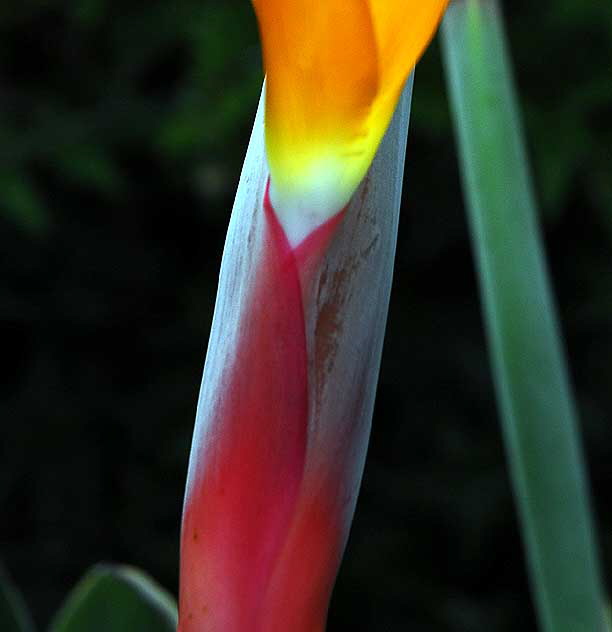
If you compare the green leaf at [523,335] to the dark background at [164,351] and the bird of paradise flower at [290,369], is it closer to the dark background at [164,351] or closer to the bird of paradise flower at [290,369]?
the bird of paradise flower at [290,369]

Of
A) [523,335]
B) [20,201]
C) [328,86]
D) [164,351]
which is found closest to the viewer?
[328,86]

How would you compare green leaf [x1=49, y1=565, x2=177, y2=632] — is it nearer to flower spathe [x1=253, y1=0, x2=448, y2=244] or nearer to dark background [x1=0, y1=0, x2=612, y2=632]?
flower spathe [x1=253, y1=0, x2=448, y2=244]

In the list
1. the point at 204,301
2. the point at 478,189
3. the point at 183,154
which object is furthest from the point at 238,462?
the point at 204,301

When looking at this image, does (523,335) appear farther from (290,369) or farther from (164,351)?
(164,351)

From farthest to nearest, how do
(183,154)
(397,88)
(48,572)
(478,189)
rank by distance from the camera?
(48,572) < (183,154) < (478,189) < (397,88)

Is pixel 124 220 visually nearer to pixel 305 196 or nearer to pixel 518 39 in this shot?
pixel 518 39

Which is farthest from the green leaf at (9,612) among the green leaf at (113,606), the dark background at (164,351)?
the dark background at (164,351)

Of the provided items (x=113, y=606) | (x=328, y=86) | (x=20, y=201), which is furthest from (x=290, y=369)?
(x=20, y=201)
